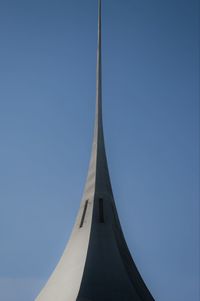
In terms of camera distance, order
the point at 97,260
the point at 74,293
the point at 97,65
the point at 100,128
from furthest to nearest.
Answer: the point at 97,65, the point at 100,128, the point at 97,260, the point at 74,293

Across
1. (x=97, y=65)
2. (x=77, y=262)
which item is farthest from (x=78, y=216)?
(x=97, y=65)

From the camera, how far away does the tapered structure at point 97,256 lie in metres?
16.8

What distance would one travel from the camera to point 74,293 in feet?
53.2

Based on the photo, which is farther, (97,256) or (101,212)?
(101,212)

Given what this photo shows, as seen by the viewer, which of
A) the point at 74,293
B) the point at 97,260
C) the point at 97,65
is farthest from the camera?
the point at 97,65

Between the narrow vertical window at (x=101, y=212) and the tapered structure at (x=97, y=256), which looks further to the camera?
the narrow vertical window at (x=101, y=212)

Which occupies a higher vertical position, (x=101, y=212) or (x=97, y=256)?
(x=101, y=212)

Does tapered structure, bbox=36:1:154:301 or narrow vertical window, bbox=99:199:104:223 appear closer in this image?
tapered structure, bbox=36:1:154:301

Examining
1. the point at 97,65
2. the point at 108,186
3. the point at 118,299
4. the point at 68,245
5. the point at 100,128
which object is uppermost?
the point at 97,65

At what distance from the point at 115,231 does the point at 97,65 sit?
7467 millimetres

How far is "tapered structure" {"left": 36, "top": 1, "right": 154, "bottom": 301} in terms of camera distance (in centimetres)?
1675

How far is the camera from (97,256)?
17.8 m

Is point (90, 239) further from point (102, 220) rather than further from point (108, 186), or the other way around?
point (108, 186)

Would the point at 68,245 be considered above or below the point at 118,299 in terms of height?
above
